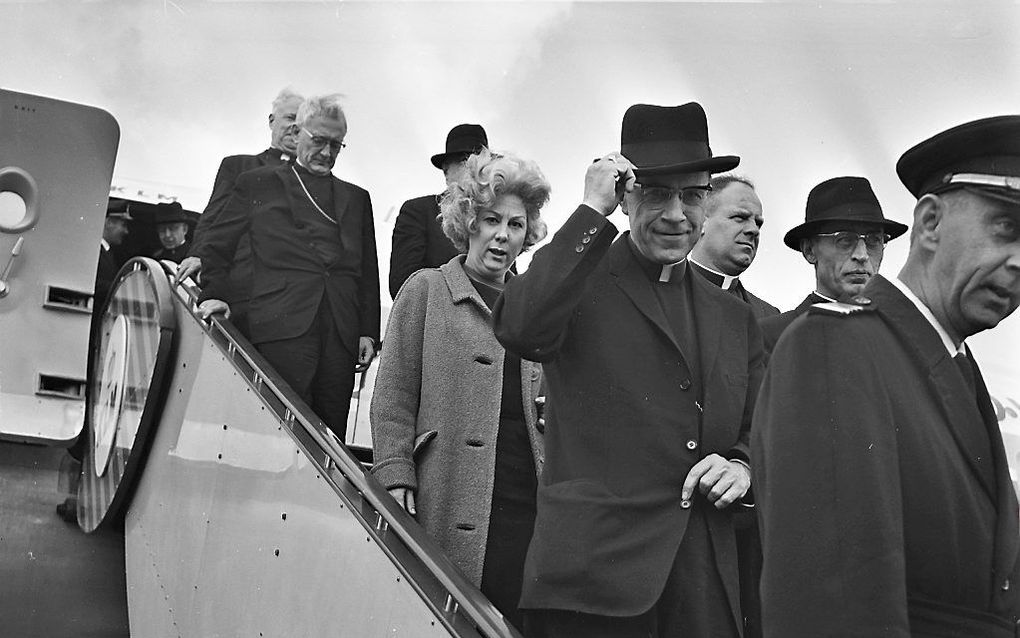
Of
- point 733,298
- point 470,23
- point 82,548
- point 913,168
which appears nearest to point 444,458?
point 733,298

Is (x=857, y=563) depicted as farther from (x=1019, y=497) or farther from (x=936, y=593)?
(x=1019, y=497)

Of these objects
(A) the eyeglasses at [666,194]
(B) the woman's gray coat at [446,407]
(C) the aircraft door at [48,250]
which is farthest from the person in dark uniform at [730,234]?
(C) the aircraft door at [48,250]

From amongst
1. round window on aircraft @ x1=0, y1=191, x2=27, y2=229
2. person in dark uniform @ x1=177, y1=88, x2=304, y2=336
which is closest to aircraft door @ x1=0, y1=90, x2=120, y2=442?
round window on aircraft @ x1=0, y1=191, x2=27, y2=229

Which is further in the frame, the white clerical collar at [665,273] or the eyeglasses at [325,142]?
the eyeglasses at [325,142]

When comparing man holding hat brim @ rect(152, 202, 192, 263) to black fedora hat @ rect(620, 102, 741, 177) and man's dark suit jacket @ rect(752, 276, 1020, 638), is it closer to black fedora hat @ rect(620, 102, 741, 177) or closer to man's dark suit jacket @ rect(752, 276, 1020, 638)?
black fedora hat @ rect(620, 102, 741, 177)

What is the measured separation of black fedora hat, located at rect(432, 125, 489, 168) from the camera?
17.7 feet

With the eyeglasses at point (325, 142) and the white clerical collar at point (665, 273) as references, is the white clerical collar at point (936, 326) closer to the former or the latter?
the white clerical collar at point (665, 273)

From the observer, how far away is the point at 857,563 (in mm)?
1723

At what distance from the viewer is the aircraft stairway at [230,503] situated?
Answer: 2.90 meters

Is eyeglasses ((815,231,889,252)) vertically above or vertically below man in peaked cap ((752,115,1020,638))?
above

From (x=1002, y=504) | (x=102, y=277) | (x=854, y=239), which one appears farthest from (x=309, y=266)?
(x=1002, y=504)

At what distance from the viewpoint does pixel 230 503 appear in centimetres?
401

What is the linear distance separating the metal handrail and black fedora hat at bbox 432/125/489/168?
4.65ft

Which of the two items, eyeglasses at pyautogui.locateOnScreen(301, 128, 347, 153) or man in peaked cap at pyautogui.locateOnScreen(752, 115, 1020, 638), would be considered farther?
eyeglasses at pyautogui.locateOnScreen(301, 128, 347, 153)
